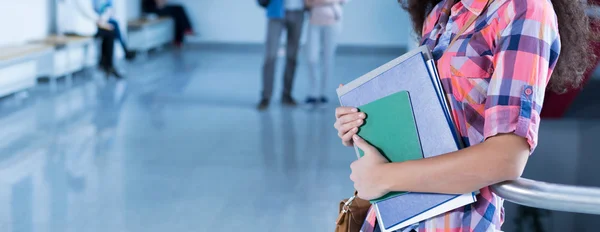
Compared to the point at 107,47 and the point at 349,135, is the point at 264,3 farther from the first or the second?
the point at 349,135

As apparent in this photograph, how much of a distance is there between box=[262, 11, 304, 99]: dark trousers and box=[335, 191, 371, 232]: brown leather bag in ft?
20.3

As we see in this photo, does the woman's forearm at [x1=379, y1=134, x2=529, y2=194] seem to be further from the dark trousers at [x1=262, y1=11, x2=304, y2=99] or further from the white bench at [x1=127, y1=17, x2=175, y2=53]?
the white bench at [x1=127, y1=17, x2=175, y2=53]

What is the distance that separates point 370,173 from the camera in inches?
46.0

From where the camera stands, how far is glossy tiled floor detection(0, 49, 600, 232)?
13.4 feet

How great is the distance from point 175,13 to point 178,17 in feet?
0.37

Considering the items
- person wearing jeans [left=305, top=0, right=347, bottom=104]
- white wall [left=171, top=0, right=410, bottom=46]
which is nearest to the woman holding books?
person wearing jeans [left=305, top=0, right=347, bottom=104]

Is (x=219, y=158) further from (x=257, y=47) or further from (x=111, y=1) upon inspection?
(x=257, y=47)

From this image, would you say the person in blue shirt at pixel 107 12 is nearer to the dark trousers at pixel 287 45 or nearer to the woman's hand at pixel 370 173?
the dark trousers at pixel 287 45

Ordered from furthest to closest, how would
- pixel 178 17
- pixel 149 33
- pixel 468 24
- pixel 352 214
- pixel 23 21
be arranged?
pixel 178 17, pixel 149 33, pixel 23 21, pixel 352 214, pixel 468 24

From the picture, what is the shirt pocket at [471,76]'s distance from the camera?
3.55 feet

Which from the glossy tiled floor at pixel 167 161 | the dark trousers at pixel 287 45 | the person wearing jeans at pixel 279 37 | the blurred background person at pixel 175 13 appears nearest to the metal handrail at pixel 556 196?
the glossy tiled floor at pixel 167 161

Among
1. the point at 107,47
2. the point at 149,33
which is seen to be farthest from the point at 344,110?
the point at 149,33

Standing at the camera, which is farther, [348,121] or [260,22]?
[260,22]

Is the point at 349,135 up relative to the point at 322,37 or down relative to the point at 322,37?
up
